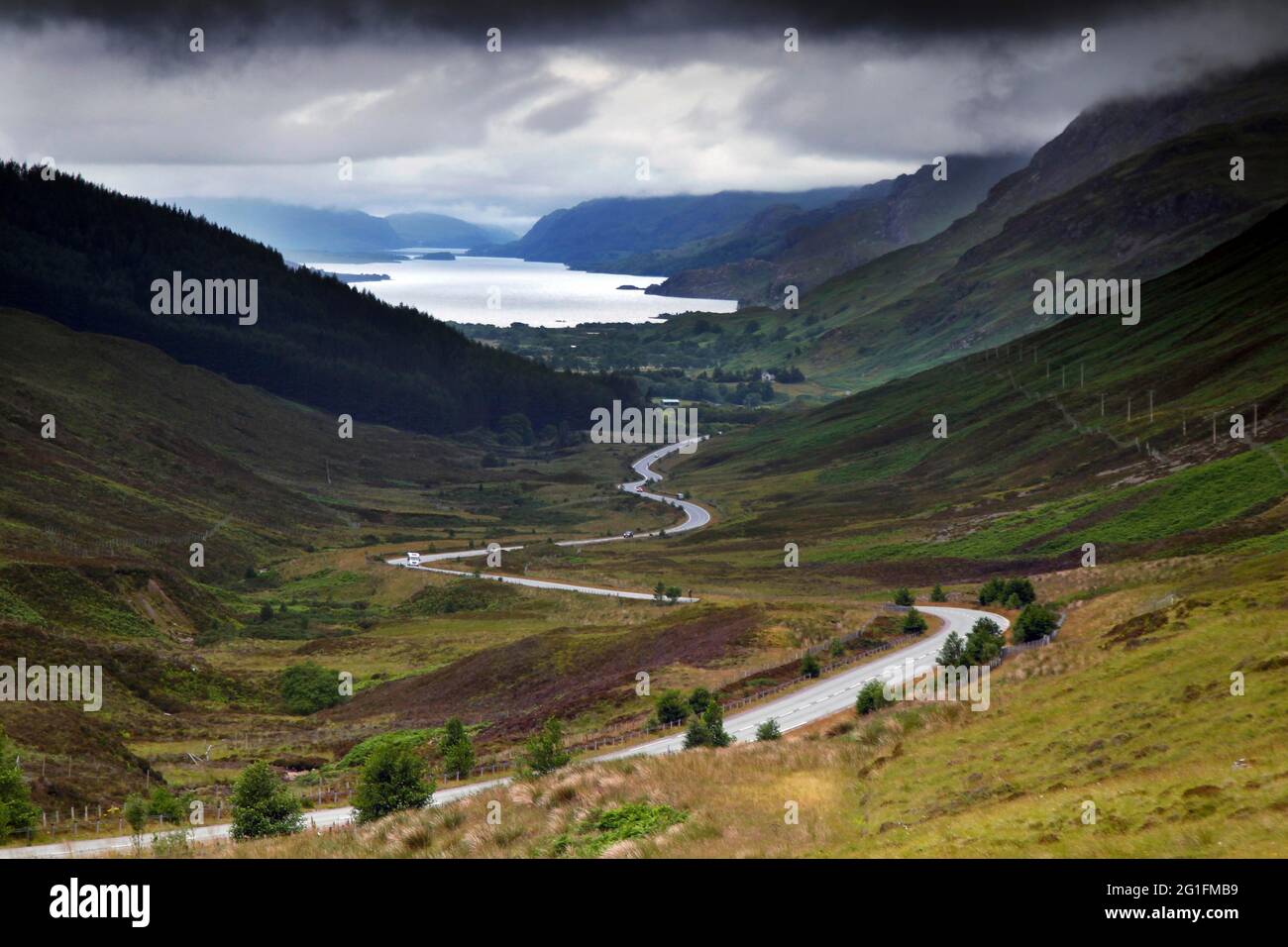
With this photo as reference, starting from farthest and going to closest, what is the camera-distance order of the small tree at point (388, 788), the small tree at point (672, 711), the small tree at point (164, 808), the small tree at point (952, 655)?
the small tree at point (952, 655) → the small tree at point (672, 711) → the small tree at point (164, 808) → the small tree at point (388, 788)

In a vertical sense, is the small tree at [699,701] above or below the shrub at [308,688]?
above

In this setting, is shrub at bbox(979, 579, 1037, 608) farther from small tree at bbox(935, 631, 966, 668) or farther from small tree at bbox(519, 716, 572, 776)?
small tree at bbox(519, 716, 572, 776)

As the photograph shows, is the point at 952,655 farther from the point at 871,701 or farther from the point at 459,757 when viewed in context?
the point at 459,757

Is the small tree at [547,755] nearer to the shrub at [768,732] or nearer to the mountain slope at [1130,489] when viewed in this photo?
the shrub at [768,732]

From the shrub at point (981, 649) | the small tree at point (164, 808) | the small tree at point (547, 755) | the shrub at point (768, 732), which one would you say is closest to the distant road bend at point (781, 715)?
the small tree at point (164, 808)

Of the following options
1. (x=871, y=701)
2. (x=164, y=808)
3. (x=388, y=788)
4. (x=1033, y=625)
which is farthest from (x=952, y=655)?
(x=164, y=808)
